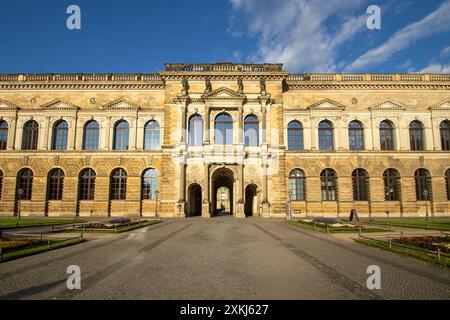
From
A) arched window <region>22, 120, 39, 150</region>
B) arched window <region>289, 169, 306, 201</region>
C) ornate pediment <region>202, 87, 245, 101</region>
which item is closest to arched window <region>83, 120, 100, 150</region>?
arched window <region>22, 120, 39, 150</region>

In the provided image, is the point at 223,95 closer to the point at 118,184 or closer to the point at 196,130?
the point at 196,130

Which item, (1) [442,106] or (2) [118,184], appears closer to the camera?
(2) [118,184]

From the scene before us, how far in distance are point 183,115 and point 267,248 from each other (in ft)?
73.9

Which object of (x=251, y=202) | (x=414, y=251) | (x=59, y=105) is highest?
(x=59, y=105)

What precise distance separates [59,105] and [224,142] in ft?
64.7

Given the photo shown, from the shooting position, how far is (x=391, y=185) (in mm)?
31516

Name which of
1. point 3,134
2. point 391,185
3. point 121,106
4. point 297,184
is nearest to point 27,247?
point 121,106

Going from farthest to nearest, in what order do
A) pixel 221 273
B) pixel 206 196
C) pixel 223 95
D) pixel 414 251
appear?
1. pixel 223 95
2. pixel 206 196
3. pixel 414 251
4. pixel 221 273

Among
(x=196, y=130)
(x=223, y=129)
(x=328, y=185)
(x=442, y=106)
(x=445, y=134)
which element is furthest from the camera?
(x=445, y=134)

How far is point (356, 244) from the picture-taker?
12.8m

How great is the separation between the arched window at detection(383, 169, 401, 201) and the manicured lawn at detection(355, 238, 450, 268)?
21364mm

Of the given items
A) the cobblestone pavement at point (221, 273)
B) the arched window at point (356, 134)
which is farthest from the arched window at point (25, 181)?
the arched window at point (356, 134)
